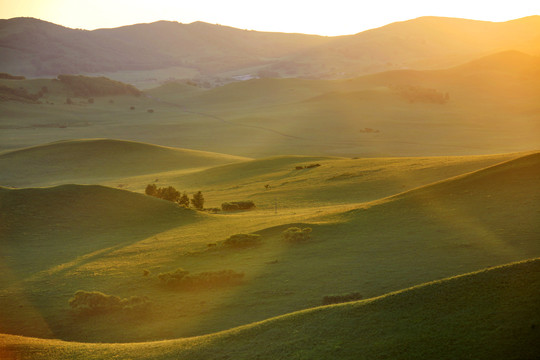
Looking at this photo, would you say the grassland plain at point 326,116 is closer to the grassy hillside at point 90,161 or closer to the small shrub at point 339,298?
the grassy hillside at point 90,161

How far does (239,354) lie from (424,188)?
22942 mm

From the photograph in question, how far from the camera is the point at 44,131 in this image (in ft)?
415

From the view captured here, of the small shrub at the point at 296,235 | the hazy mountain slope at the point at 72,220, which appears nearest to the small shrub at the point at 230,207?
the hazy mountain slope at the point at 72,220

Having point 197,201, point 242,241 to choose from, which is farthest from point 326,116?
point 242,241

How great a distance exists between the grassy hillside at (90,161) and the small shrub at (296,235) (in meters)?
48.7

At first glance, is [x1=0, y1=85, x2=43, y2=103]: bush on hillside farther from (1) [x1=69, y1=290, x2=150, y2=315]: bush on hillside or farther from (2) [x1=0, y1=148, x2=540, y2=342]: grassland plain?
(1) [x1=69, y1=290, x2=150, y2=315]: bush on hillside

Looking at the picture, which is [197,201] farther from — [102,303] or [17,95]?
[17,95]

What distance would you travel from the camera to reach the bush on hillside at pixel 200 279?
24.7 m

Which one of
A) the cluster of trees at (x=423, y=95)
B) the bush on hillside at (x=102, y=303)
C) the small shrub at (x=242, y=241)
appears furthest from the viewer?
the cluster of trees at (x=423, y=95)

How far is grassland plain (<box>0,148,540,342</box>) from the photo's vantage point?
22062 millimetres

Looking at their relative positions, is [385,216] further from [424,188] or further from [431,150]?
[431,150]

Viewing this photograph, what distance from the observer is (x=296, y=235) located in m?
29.4

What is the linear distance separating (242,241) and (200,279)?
206 inches

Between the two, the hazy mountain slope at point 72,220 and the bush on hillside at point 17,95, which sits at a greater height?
the bush on hillside at point 17,95
